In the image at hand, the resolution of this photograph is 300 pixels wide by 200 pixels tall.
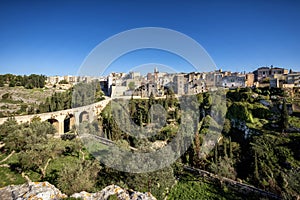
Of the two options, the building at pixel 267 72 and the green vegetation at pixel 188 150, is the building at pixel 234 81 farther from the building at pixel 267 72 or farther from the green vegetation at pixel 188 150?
the green vegetation at pixel 188 150

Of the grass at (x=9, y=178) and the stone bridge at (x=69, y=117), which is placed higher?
the stone bridge at (x=69, y=117)

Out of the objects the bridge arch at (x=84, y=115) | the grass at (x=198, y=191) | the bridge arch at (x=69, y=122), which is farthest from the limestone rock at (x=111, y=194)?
the bridge arch at (x=84, y=115)

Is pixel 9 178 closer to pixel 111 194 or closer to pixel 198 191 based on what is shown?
pixel 111 194

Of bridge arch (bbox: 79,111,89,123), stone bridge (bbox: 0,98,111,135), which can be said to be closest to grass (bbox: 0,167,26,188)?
stone bridge (bbox: 0,98,111,135)

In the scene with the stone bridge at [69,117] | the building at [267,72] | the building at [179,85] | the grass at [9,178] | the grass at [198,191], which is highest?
the building at [267,72]

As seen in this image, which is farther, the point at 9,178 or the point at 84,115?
the point at 84,115

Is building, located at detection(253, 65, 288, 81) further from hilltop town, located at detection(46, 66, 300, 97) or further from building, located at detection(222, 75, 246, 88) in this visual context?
building, located at detection(222, 75, 246, 88)

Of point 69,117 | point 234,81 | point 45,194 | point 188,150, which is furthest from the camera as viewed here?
point 234,81

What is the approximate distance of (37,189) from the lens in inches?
138

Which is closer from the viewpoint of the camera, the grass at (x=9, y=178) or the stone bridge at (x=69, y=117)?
the grass at (x=9, y=178)

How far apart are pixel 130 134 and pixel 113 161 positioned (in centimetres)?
941

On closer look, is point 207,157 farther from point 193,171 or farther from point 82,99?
point 82,99

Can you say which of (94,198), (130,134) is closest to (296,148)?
(130,134)

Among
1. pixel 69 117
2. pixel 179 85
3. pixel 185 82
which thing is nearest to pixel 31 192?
pixel 69 117
